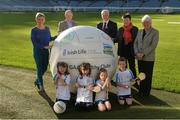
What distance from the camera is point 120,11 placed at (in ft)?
206

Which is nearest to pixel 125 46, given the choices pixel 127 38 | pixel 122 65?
pixel 127 38

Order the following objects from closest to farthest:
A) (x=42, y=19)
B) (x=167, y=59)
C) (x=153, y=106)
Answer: (x=153, y=106)
(x=42, y=19)
(x=167, y=59)

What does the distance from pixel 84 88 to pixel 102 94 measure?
15.8 inches

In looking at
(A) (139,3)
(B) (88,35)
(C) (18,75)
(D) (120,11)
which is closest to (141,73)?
(B) (88,35)

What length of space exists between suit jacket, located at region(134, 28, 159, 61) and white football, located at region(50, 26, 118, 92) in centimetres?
62

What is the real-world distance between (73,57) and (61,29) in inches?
76.6

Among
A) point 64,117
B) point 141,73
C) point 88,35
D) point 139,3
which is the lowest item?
point 64,117

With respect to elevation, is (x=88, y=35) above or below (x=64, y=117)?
above

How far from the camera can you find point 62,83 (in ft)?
31.2

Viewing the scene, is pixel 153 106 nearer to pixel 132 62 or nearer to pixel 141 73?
pixel 141 73

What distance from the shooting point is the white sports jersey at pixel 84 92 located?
30.7 ft

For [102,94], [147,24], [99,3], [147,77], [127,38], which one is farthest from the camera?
[99,3]

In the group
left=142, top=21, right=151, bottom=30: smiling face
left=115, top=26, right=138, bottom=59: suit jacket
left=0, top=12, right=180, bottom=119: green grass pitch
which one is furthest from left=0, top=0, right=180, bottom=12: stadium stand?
left=142, top=21, right=151, bottom=30: smiling face

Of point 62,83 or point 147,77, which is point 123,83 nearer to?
point 147,77
